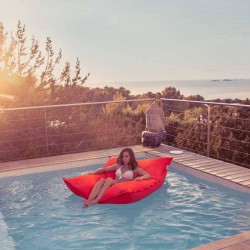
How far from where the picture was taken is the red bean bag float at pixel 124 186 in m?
4.41

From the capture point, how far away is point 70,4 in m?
10.0

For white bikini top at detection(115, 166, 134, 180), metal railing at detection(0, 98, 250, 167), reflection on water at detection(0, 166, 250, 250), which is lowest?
reflection on water at detection(0, 166, 250, 250)

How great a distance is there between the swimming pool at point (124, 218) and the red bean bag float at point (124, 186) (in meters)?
0.13

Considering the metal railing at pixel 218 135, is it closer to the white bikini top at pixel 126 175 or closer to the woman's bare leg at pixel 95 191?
the white bikini top at pixel 126 175

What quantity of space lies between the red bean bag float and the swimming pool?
126 mm

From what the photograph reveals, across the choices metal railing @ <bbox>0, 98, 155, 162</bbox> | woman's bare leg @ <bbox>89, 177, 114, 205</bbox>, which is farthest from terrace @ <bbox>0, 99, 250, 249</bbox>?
woman's bare leg @ <bbox>89, 177, 114, 205</bbox>

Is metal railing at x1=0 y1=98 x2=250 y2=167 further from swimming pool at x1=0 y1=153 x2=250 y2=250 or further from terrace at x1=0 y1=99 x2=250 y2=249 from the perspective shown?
swimming pool at x1=0 y1=153 x2=250 y2=250

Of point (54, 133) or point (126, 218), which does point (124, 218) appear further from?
point (54, 133)

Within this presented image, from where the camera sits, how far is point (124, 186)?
14.7 ft

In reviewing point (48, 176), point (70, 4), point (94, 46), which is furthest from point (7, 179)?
point (94, 46)

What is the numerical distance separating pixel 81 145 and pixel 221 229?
4891mm

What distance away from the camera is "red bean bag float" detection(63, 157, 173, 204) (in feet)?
14.5

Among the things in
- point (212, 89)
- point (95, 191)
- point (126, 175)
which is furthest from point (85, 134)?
point (212, 89)

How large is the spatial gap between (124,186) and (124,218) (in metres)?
0.38
